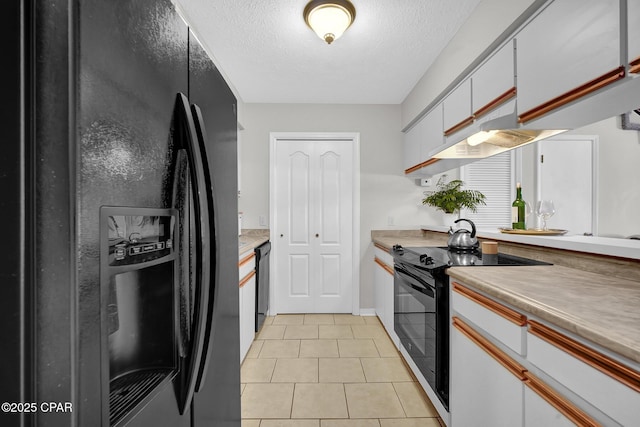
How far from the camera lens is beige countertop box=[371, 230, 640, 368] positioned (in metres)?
0.73

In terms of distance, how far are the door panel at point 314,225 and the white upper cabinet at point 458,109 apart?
139 centimetres

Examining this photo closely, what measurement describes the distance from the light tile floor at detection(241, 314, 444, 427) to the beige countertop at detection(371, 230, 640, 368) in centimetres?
98

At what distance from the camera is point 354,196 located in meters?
3.70

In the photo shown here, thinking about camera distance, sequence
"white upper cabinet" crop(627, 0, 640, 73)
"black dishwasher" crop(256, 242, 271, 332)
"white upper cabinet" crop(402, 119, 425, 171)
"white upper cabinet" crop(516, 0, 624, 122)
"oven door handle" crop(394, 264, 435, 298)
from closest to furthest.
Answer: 1. "white upper cabinet" crop(627, 0, 640, 73)
2. "white upper cabinet" crop(516, 0, 624, 122)
3. "oven door handle" crop(394, 264, 435, 298)
4. "black dishwasher" crop(256, 242, 271, 332)
5. "white upper cabinet" crop(402, 119, 425, 171)

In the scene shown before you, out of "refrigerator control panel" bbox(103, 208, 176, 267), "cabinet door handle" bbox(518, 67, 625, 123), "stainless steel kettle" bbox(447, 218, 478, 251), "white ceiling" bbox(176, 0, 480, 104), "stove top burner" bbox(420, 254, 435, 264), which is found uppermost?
"white ceiling" bbox(176, 0, 480, 104)

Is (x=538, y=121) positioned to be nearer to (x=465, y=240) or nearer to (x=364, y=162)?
(x=465, y=240)

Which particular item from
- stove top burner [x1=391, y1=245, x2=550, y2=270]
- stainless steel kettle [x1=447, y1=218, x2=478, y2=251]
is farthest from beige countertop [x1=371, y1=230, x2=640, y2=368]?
stainless steel kettle [x1=447, y1=218, x2=478, y2=251]

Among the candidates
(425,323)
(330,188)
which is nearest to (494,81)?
(425,323)

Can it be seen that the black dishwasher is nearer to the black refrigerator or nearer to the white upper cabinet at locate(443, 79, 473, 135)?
the white upper cabinet at locate(443, 79, 473, 135)

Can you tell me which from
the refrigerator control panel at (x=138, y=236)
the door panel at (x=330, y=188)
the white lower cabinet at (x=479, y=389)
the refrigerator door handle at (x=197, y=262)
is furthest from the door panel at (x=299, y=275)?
the refrigerator control panel at (x=138, y=236)

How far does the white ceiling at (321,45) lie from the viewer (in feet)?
6.51

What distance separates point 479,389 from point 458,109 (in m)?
1.84

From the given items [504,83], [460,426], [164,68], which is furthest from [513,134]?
[164,68]

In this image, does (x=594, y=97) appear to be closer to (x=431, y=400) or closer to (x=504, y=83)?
(x=504, y=83)
